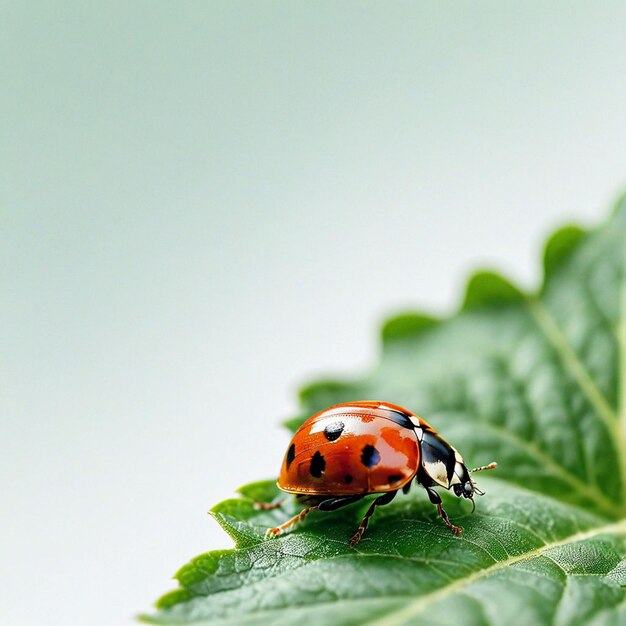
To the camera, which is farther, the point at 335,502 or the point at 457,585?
the point at 335,502

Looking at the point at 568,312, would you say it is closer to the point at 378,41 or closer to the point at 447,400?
the point at 447,400

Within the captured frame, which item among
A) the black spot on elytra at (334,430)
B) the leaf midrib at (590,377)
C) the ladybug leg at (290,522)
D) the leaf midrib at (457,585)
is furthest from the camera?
the leaf midrib at (590,377)

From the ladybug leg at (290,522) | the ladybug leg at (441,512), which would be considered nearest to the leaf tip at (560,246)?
the ladybug leg at (441,512)

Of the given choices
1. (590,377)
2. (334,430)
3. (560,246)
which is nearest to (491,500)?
(334,430)

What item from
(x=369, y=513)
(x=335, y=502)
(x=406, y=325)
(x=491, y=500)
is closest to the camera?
(x=369, y=513)

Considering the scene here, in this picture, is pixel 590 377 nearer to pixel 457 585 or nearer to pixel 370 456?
pixel 370 456

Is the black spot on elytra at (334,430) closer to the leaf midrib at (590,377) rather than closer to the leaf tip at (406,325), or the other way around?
the leaf midrib at (590,377)

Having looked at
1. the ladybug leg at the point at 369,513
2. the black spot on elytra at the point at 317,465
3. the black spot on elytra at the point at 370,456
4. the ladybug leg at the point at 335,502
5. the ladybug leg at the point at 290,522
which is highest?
the black spot on elytra at the point at 317,465
